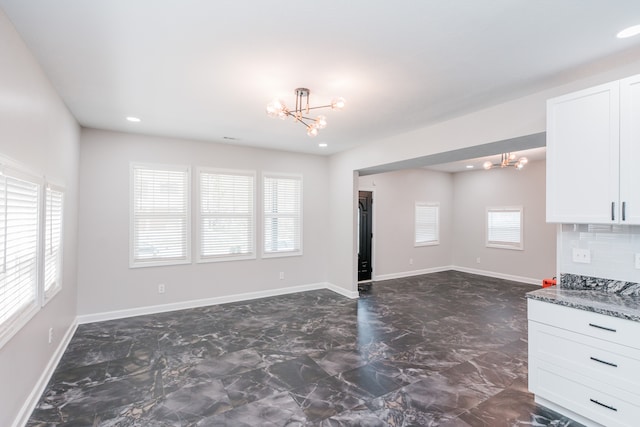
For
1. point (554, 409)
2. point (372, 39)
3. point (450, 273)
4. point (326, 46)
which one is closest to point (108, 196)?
point (326, 46)

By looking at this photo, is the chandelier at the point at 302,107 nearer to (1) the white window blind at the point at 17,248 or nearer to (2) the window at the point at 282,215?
(1) the white window blind at the point at 17,248

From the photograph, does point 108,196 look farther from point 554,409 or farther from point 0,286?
point 554,409

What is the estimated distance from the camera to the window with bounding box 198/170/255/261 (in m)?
5.09

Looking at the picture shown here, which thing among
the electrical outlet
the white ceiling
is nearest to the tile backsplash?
the electrical outlet

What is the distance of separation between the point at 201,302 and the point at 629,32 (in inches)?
225

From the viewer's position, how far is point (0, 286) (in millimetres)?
1827

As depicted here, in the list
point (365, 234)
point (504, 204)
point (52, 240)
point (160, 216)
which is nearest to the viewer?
point (52, 240)

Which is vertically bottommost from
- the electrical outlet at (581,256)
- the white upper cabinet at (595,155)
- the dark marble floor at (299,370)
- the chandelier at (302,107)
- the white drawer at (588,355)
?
the dark marble floor at (299,370)

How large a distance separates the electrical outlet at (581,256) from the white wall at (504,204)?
4605 millimetres

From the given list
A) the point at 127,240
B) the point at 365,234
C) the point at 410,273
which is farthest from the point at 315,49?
the point at 410,273

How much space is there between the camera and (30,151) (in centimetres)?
235

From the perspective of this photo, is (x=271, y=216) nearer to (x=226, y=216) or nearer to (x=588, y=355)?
(x=226, y=216)

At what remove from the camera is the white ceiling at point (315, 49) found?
1.82 meters

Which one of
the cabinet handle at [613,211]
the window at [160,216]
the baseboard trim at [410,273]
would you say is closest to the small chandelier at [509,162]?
the baseboard trim at [410,273]
